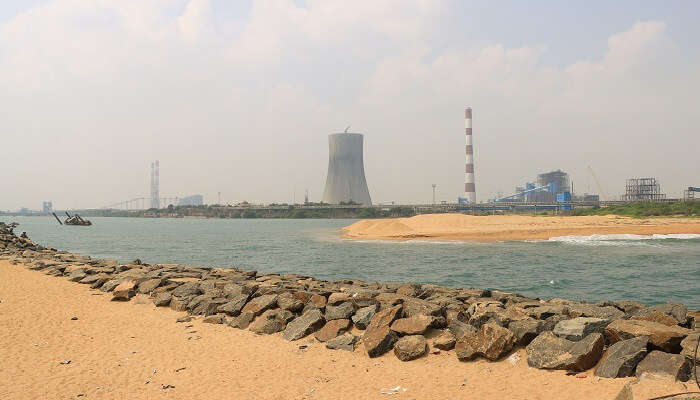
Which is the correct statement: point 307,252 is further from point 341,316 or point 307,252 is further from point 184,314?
point 341,316

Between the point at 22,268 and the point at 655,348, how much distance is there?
1839 centimetres

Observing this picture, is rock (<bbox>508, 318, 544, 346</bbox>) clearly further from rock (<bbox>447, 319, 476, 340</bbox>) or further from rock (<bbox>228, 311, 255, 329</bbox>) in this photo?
rock (<bbox>228, 311, 255, 329</bbox>)

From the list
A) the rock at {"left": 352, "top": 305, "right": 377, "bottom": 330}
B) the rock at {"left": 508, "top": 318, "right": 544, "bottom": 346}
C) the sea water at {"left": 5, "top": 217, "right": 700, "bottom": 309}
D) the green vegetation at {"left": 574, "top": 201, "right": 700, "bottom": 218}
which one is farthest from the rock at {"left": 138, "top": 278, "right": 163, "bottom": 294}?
the green vegetation at {"left": 574, "top": 201, "right": 700, "bottom": 218}

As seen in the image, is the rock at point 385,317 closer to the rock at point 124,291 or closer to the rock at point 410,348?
the rock at point 410,348

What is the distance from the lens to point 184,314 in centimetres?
989

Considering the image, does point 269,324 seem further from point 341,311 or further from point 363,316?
point 363,316

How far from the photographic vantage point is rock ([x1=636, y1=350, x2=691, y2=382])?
15.3 ft

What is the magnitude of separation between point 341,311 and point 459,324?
206 centimetres

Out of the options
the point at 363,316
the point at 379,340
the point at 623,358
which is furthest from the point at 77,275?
the point at 623,358

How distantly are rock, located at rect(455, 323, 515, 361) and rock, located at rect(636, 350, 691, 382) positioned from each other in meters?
1.52

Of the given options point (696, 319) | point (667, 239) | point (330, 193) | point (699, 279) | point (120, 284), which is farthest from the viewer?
point (330, 193)

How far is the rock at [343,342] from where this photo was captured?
727 centimetres

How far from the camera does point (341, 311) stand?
8258mm

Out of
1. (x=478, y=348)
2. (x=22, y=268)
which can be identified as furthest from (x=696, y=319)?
(x=22, y=268)
